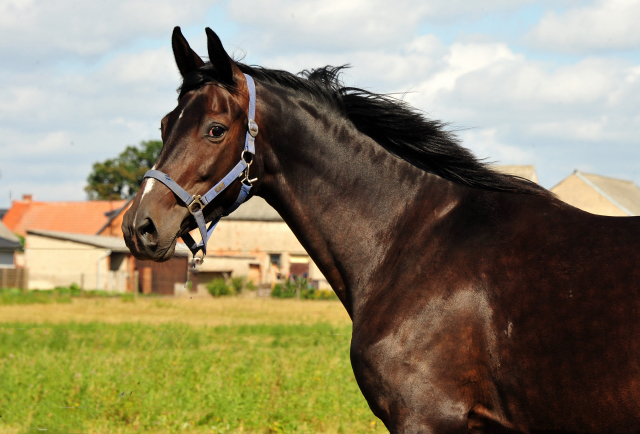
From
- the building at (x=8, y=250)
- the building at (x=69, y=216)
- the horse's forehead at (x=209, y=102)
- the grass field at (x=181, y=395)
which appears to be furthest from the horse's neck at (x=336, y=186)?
the building at (x=69, y=216)

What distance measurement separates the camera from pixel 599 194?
35.9 m

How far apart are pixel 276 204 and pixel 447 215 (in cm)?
101

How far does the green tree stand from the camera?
80438 millimetres

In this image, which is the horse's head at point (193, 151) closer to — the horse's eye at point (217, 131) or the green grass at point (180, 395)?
the horse's eye at point (217, 131)

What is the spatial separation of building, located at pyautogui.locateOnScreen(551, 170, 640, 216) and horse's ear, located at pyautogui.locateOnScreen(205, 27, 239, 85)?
34.9 m

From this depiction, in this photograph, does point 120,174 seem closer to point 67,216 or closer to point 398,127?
point 67,216

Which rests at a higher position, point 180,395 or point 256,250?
point 256,250

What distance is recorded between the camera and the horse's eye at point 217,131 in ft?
10.5

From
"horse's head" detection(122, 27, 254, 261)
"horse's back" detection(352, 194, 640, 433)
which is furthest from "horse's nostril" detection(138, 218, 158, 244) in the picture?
"horse's back" detection(352, 194, 640, 433)

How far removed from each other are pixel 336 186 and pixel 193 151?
2.78 ft

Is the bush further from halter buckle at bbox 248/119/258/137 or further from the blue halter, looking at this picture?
halter buckle at bbox 248/119/258/137

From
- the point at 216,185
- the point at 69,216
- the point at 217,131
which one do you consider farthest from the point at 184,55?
the point at 69,216

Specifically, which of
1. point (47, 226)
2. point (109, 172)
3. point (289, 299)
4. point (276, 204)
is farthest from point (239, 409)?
point (109, 172)

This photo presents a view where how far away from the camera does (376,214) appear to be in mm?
3453
